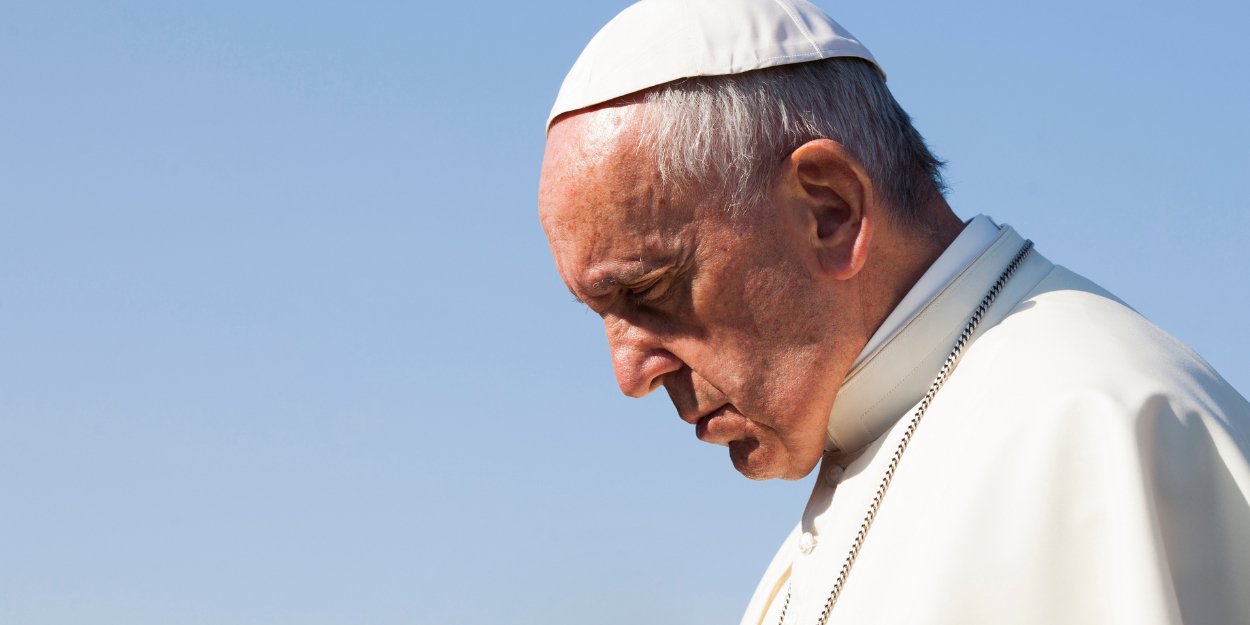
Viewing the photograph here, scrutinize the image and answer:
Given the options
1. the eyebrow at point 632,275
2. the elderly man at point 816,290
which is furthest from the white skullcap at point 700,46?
the eyebrow at point 632,275

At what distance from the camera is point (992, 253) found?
3.83 metres

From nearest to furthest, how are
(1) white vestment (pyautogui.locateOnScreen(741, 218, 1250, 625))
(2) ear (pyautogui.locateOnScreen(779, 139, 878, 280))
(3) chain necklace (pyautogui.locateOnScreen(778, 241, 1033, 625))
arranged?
(1) white vestment (pyautogui.locateOnScreen(741, 218, 1250, 625)) < (3) chain necklace (pyautogui.locateOnScreen(778, 241, 1033, 625)) < (2) ear (pyautogui.locateOnScreen(779, 139, 878, 280))

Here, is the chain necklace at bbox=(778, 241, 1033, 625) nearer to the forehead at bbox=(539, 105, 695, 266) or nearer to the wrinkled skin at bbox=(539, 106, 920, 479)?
the wrinkled skin at bbox=(539, 106, 920, 479)

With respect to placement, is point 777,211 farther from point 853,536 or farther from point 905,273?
point 853,536

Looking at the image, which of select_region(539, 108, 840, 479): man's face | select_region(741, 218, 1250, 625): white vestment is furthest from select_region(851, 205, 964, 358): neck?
select_region(741, 218, 1250, 625): white vestment

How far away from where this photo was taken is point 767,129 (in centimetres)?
377

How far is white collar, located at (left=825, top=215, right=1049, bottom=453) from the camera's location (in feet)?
12.2

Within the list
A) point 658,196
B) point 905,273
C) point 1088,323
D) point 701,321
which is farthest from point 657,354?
point 1088,323

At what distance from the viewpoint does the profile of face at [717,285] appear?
3.72 meters

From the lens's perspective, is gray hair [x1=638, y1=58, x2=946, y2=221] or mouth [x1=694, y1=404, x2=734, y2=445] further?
mouth [x1=694, y1=404, x2=734, y2=445]

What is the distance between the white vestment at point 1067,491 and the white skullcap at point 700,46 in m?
0.85

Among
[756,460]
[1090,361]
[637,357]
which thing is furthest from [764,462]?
[1090,361]

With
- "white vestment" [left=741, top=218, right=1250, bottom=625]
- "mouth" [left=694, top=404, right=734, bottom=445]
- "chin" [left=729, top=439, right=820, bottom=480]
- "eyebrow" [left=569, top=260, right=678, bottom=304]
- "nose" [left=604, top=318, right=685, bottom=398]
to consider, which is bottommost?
"white vestment" [left=741, top=218, right=1250, bottom=625]

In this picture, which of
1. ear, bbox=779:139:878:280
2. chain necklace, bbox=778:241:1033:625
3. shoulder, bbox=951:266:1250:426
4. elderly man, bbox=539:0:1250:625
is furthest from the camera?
ear, bbox=779:139:878:280
